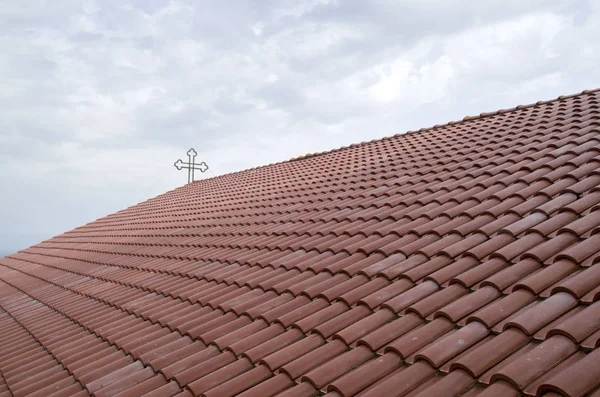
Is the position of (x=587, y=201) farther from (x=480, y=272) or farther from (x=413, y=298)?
(x=413, y=298)

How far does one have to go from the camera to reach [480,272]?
2564 mm

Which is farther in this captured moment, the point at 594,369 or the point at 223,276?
the point at 223,276

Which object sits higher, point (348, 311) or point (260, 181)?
point (260, 181)

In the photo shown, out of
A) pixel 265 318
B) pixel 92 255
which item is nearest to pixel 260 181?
pixel 92 255

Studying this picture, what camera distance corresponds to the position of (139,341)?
346 centimetres

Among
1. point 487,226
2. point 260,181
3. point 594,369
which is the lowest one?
point 594,369

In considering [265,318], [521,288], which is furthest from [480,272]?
[265,318]

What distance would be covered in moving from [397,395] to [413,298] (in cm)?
80

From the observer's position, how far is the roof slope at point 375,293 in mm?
1948

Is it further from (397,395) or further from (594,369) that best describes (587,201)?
(397,395)

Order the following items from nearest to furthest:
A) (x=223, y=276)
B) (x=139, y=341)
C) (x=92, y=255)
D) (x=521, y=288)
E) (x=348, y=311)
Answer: (x=521, y=288) → (x=348, y=311) → (x=139, y=341) → (x=223, y=276) → (x=92, y=255)

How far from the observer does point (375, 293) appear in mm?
2805

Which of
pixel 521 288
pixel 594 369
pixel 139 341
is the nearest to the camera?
pixel 594 369

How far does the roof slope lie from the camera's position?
1948 millimetres
